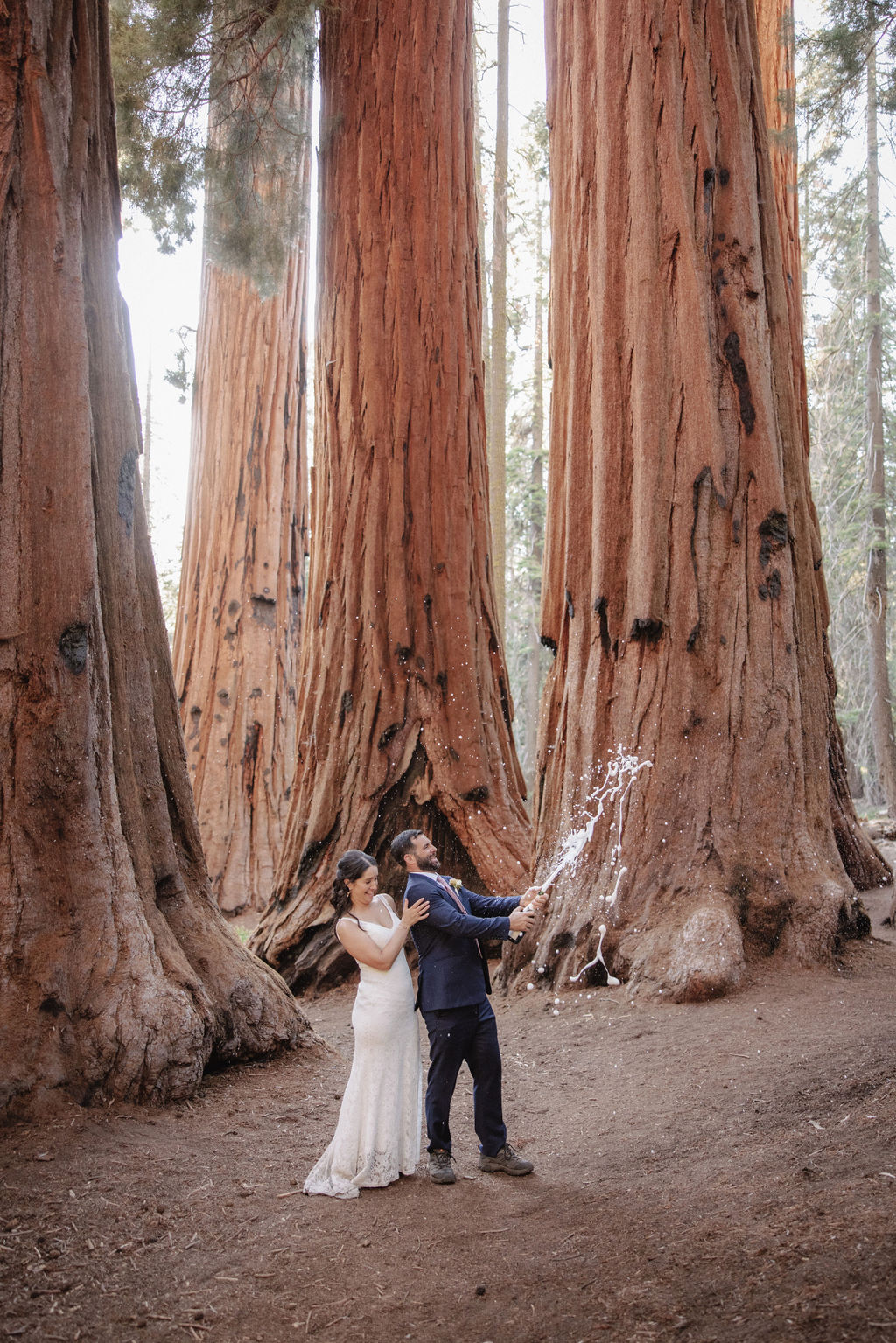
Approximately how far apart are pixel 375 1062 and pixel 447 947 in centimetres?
48

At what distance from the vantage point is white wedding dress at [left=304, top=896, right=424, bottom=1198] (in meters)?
3.60

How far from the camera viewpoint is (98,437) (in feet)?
16.0

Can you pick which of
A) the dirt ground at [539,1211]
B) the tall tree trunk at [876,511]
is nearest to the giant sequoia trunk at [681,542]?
the dirt ground at [539,1211]

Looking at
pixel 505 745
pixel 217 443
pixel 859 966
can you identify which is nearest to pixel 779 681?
pixel 859 966

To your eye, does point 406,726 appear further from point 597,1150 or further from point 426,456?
point 597,1150

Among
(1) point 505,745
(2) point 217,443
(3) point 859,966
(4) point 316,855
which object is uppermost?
(2) point 217,443

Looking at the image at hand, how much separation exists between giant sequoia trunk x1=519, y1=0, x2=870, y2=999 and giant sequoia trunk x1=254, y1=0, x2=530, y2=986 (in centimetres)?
124

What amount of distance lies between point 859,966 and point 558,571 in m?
2.87

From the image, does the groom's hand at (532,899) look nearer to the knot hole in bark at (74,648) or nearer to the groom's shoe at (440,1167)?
the groom's shoe at (440,1167)

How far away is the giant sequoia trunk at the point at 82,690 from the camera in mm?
4094

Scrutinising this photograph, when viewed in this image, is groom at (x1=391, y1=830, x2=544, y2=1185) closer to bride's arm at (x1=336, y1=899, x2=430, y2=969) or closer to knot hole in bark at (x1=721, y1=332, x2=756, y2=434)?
bride's arm at (x1=336, y1=899, x2=430, y2=969)

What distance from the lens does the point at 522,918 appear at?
12.0 feet

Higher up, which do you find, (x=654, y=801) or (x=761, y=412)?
(x=761, y=412)

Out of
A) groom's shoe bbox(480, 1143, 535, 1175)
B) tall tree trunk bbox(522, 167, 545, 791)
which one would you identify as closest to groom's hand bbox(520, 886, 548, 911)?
groom's shoe bbox(480, 1143, 535, 1175)
